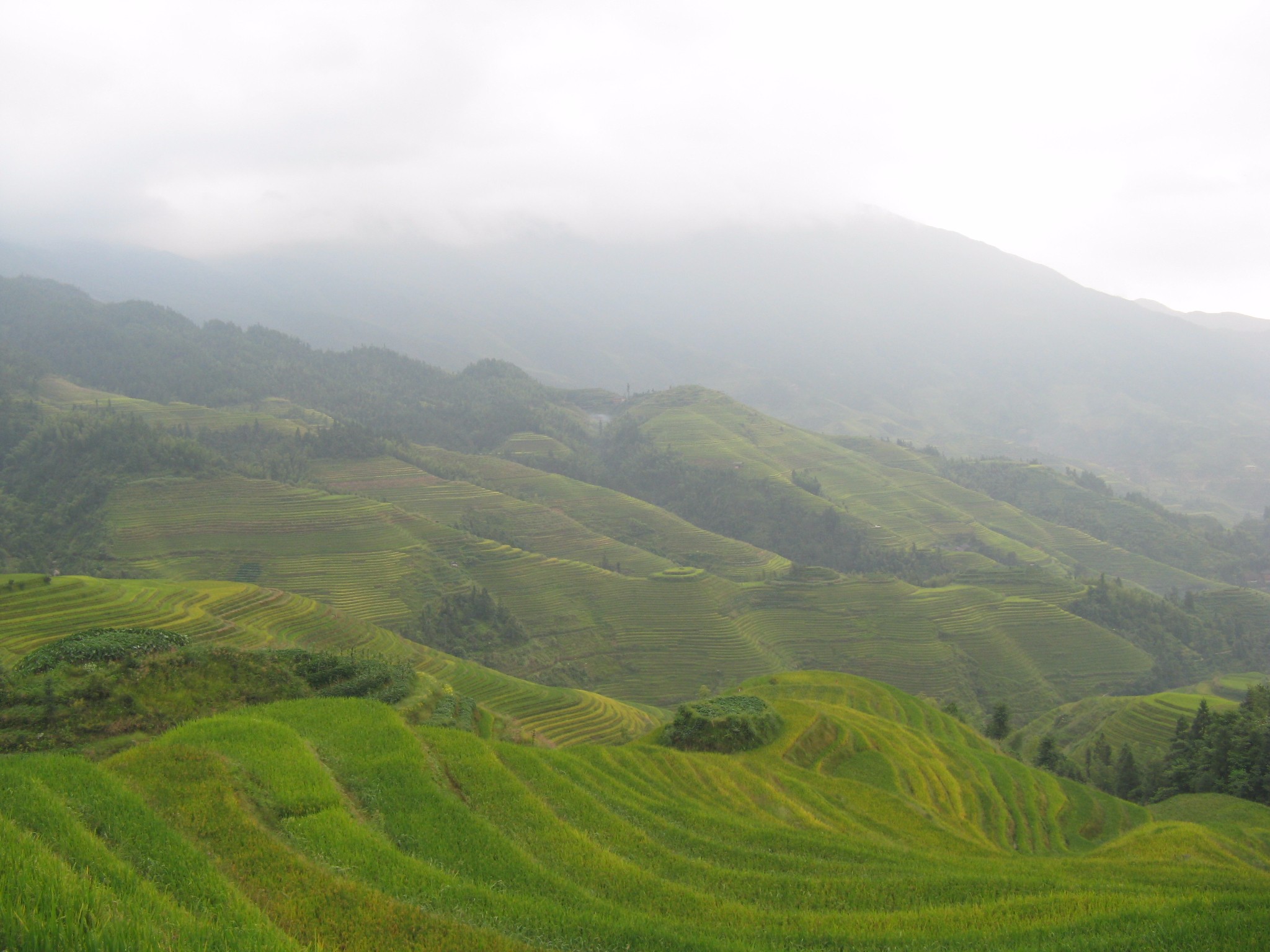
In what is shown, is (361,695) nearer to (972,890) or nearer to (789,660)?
(972,890)

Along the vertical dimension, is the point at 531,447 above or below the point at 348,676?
above

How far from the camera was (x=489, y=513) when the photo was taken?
A: 340 ft

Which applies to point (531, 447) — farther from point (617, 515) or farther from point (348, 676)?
point (348, 676)

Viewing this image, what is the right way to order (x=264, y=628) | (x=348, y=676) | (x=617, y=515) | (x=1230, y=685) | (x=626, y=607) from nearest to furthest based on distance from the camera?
(x=348, y=676), (x=264, y=628), (x=1230, y=685), (x=626, y=607), (x=617, y=515)

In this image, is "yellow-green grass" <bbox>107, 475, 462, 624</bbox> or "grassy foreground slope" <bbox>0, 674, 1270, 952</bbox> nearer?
"grassy foreground slope" <bbox>0, 674, 1270, 952</bbox>

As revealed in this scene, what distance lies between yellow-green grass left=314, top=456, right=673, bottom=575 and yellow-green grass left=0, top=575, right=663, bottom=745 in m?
44.3

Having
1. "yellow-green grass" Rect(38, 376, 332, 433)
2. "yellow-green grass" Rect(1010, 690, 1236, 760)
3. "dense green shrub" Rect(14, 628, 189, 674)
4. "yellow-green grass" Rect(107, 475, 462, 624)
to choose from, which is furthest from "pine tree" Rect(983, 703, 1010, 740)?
"yellow-green grass" Rect(38, 376, 332, 433)

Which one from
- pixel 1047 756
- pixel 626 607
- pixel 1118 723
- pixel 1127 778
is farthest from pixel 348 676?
pixel 1118 723

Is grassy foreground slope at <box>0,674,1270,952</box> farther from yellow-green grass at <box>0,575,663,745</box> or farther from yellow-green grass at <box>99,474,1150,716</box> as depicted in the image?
yellow-green grass at <box>99,474,1150,716</box>

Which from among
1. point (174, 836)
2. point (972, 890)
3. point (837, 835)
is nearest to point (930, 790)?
point (837, 835)

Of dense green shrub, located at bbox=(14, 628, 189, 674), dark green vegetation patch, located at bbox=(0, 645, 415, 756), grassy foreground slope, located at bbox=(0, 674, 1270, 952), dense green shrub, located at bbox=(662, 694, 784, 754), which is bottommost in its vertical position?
dense green shrub, located at bbox=(662, 694, 784, 754)

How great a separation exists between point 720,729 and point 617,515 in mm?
89877

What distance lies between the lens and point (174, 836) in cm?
860

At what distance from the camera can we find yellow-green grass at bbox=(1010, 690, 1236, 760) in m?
51.4
